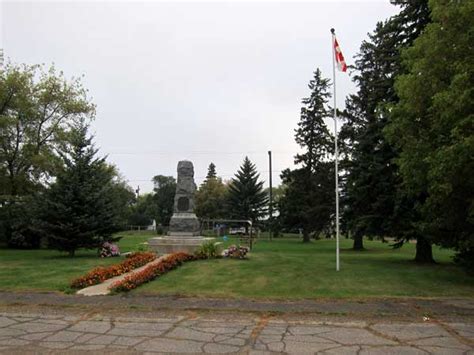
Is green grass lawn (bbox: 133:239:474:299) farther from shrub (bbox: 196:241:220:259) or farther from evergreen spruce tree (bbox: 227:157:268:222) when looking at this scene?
evergreen spruce tree (bbox: 227:157:268:222)

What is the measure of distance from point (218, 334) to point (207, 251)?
417 inches

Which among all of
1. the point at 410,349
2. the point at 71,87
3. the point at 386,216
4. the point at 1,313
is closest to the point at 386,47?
the point at 386,216

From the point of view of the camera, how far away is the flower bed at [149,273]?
1134 cm

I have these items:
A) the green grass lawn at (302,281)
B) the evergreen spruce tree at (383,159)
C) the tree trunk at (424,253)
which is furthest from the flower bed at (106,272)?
the tree trunk at (424,253)

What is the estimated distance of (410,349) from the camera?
6.52m

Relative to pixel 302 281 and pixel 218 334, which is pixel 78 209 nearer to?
pixel 302 281

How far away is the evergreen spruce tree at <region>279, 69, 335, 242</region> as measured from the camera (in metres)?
39.8

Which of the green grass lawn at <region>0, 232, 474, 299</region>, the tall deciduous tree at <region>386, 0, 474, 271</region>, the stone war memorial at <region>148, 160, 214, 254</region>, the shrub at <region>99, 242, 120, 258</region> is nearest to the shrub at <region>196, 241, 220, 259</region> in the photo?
the green grass lawn at <region>0, 232, 474, 299</region>

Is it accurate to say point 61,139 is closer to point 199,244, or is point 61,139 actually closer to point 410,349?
point 199,244

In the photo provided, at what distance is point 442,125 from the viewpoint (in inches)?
510

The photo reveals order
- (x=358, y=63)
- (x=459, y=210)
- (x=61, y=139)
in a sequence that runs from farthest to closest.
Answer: (x=358, y=63), (x=61, y=139), (x=459, y=210)

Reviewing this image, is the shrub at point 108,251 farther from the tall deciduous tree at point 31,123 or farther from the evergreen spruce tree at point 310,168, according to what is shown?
the evergreen spruce tree at point 310,168

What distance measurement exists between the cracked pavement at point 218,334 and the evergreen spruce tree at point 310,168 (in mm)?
30919

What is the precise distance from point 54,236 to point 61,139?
12151mm
